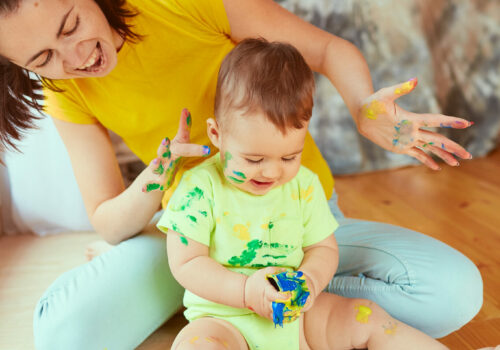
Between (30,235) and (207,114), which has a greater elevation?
(207,114)

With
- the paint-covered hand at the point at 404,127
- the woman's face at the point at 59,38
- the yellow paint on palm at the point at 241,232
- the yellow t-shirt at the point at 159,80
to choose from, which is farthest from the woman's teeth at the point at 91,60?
the paint-covered hand at the point at 404,127

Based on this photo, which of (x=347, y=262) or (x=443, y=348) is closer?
(x=443, y=348)

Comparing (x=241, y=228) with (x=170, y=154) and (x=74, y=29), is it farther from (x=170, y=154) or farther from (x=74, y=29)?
(x=74, y=29)

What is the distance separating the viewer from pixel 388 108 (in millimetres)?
933

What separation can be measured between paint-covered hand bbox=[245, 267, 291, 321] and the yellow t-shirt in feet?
1.21

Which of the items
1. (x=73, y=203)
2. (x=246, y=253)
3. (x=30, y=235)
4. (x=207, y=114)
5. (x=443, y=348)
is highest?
(x=207, y=114)

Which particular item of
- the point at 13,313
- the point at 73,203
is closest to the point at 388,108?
the point at 13,313

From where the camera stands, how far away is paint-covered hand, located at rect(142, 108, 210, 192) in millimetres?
905

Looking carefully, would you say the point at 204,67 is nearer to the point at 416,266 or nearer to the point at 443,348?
the point at 416,266

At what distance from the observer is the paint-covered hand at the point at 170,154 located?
905mm

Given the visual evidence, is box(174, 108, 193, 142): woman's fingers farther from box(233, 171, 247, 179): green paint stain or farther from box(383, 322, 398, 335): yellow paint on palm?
box(383, 322, 398, 335): yellow paint on palm

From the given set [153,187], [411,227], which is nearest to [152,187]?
[153,187]

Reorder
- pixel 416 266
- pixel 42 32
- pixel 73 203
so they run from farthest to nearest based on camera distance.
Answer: pixel 73 203
pixel 416 266
pixel 42 32

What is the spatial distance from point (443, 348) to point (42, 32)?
0.87 m
